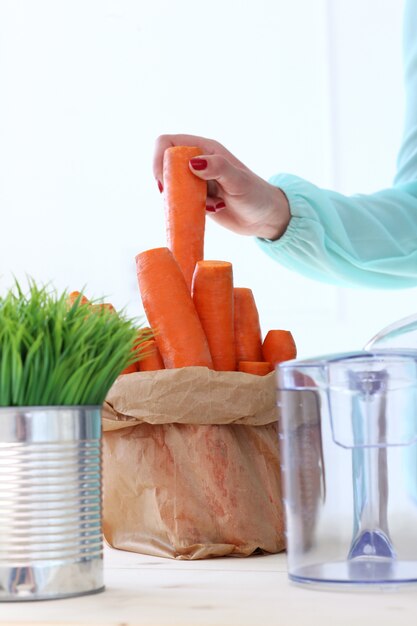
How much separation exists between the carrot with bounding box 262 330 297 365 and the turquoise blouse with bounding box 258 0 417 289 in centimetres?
41

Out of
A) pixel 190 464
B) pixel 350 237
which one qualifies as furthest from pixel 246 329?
pixel 350 237

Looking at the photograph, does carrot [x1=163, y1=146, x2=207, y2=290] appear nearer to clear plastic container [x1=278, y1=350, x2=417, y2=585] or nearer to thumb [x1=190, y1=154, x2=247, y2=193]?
thumb [x1=190, y1=154, x2=247, y2=193]

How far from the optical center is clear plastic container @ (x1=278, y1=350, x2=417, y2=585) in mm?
534

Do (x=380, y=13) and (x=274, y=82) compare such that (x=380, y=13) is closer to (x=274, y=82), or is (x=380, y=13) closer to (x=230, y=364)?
(x=274, y=82)

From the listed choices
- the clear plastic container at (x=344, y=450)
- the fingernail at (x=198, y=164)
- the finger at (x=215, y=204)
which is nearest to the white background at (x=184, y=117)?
the finger at (x=215, y=204)

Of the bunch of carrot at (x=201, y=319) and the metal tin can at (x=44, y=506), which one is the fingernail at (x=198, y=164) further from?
the metal tin can at (x=44, y=506)

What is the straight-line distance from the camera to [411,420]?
546 millimetres

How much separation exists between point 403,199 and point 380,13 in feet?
5.99

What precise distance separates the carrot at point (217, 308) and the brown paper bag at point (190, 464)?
0.05 m

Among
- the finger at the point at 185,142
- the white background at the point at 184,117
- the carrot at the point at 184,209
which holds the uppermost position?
the white background at the point at 184,117

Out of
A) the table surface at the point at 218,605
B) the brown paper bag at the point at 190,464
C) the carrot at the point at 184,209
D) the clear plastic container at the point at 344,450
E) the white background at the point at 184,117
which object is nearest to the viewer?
the table surface at the point at 218,605

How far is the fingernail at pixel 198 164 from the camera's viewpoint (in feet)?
2.79

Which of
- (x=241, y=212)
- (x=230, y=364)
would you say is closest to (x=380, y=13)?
(x=241, y=212)

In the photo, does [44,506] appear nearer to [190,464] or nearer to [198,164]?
[190,464]
